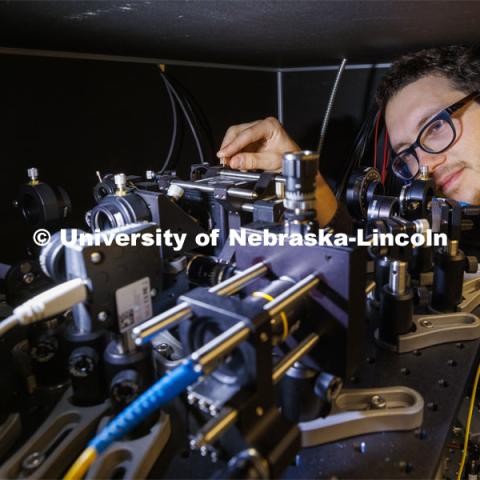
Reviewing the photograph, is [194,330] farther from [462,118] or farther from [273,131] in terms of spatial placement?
[462,118]

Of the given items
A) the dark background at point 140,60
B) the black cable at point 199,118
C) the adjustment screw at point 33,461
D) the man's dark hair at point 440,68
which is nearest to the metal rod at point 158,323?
the adjustment screw at point 33,461

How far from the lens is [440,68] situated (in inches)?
61.5

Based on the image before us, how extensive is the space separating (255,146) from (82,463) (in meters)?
1.25

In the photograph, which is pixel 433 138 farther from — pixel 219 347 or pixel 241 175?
pixel 219 347

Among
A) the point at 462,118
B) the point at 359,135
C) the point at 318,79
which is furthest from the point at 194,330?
the point at 318,79

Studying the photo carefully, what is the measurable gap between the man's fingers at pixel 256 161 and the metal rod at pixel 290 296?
859mm

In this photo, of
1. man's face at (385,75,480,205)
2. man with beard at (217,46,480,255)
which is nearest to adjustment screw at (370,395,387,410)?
man with beard at (217,46,480,255)

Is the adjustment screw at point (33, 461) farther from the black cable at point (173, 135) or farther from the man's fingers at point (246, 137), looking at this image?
the black cable at point (173, 135)

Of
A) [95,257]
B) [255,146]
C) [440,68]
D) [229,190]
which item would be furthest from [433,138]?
[95,257]

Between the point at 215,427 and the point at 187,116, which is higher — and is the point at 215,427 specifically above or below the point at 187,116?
below

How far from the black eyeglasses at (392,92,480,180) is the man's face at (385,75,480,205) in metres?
0.03

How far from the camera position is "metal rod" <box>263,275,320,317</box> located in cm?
50

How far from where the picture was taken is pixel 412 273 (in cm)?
96

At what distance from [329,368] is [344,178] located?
146 cm
